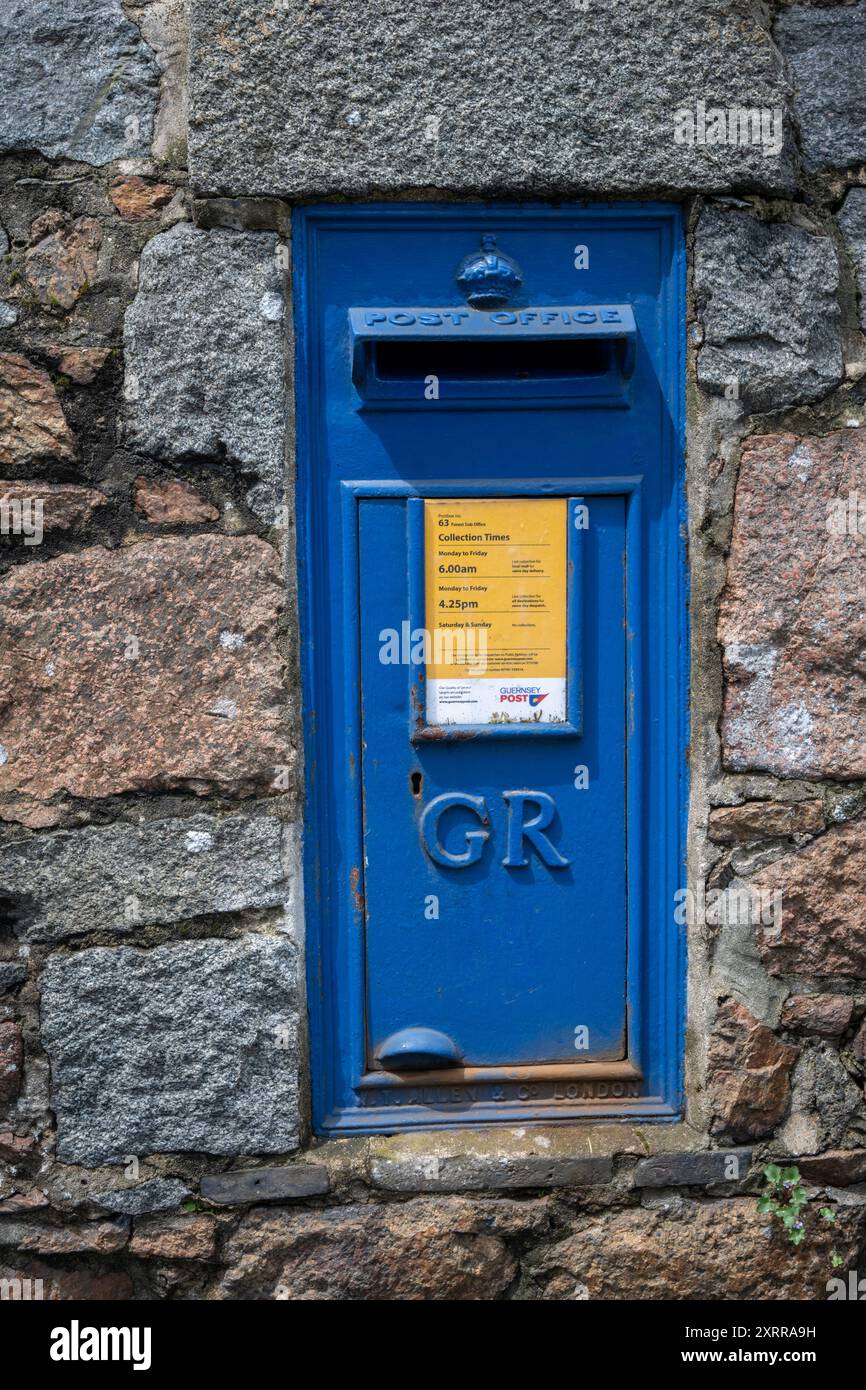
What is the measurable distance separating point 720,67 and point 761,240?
35cm

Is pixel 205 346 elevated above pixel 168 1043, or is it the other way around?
pixel 205 346

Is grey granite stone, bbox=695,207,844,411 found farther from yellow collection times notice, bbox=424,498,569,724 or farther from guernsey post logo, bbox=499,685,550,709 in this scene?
guernsey post logo, bbox=499,685,550,709

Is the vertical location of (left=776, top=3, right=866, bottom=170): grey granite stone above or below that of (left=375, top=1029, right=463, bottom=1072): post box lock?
above

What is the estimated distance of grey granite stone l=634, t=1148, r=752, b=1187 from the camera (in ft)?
7.70

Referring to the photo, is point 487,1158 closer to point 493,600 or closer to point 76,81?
point 493,600

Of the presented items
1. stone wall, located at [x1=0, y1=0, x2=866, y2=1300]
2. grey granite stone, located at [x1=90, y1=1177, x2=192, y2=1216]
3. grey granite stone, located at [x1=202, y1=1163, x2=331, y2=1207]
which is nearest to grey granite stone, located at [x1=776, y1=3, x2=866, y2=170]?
stone wall, located at [x1=0, y1=0, x2=866, y2=1300]

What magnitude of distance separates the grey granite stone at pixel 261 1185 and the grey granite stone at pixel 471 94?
2035mm

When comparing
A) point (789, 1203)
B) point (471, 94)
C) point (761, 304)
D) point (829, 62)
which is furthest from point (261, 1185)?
point (829, 62)

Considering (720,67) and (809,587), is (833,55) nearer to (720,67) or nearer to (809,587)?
Answer: (720,67)

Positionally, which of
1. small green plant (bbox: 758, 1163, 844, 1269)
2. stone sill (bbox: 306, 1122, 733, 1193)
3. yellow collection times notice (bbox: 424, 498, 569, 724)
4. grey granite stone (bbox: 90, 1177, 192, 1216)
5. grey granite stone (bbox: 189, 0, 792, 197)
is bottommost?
small green plant (bbox: 758, 1163, 844, 1269)

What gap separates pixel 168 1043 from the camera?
228 centimetres

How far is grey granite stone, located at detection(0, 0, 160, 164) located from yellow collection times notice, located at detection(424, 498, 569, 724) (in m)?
0.99

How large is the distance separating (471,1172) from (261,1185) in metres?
0.45

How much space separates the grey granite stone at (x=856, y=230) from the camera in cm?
231
